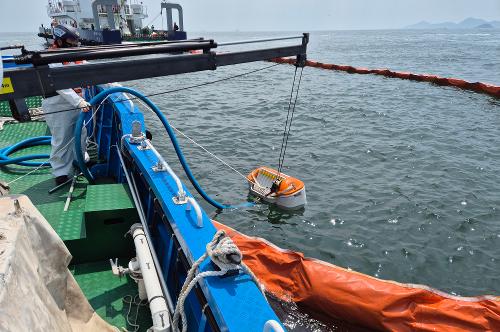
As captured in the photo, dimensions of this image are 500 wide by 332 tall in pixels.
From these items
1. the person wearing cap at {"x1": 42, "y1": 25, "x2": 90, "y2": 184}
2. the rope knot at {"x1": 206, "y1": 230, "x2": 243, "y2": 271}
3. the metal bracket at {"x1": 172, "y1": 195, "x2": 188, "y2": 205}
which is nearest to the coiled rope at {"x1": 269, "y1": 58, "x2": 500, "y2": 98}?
the person wearing cap at {"x1": 42, "y1": 25, "x2": 90, "y2": 184}

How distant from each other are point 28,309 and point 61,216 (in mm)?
3204

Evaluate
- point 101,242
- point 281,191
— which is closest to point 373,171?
point 281,191

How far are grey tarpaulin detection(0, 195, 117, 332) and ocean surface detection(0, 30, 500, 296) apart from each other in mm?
3427

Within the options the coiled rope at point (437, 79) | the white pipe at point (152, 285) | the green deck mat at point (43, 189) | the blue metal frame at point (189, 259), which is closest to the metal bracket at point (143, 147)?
the blue metal frame at point (189, 259)

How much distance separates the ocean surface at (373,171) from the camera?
6.70 m

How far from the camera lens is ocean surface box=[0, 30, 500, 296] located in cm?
670

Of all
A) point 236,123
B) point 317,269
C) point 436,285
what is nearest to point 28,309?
point 317,269

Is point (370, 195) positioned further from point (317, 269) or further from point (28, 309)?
point (28, 309)

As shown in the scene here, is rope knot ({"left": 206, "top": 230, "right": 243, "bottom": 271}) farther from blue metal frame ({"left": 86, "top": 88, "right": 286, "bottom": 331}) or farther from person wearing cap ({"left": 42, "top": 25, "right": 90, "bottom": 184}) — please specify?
person wearing cap ({"left": 42, "top": 25, "right": 90, "bottom": 184})

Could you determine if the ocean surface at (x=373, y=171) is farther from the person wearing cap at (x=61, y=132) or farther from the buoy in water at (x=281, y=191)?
the person wearing cap at (x=61, y=132)

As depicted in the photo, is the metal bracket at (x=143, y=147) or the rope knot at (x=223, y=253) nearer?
the rope knot at (x=223, y=253)

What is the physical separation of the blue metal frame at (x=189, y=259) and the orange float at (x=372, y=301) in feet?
6.68

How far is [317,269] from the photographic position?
15.9ft

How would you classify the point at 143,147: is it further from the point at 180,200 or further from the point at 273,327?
the point at 273,327
